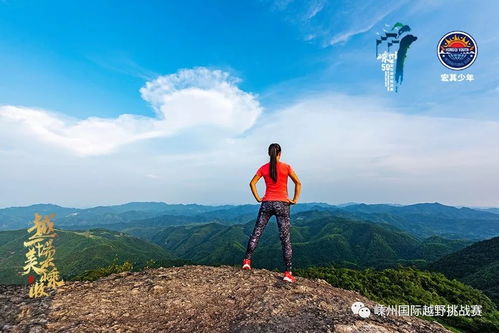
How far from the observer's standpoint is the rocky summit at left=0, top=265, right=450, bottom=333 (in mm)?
5121

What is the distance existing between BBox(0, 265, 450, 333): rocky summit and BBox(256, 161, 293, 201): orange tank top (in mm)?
2247

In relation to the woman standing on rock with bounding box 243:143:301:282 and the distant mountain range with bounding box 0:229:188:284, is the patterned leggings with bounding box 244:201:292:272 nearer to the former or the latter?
the woman standing on rock with bounding box 243:143:301:282

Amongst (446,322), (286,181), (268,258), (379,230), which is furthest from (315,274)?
(379,230)

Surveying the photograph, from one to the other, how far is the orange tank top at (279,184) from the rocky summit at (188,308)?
225 cm

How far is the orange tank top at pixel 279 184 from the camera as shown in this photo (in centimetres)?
764

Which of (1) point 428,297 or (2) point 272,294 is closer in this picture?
(2) point 272,294

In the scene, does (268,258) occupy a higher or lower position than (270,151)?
lower

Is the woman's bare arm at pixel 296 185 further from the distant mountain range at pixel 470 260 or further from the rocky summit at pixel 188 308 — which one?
the distant mountain range at pixel 470 260

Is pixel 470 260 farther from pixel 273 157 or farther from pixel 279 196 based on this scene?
pixel 273 157

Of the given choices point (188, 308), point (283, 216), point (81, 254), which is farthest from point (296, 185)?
point (81, 254)

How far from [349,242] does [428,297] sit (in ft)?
596

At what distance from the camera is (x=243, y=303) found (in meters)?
6.08

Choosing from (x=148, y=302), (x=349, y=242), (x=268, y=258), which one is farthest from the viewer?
(x=349, y=242)

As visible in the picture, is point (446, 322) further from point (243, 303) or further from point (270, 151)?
point (270, 151)
